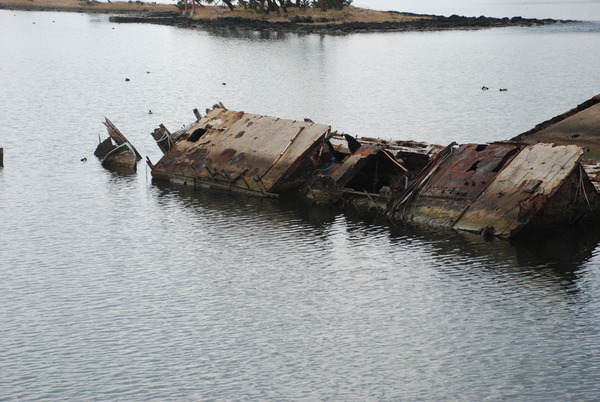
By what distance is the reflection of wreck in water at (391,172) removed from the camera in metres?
22.5

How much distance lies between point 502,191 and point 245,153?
915 cm

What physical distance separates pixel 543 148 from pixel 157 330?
12.0 metres

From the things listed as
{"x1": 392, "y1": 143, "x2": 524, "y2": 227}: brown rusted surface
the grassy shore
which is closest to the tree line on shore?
the grassy shore

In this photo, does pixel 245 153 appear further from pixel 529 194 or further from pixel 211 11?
pixel 211 11

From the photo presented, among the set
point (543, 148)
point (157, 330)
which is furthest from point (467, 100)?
point (157, 330)

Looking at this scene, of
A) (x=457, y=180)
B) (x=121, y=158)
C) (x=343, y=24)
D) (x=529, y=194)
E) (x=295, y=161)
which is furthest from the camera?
(x=343, y=24)

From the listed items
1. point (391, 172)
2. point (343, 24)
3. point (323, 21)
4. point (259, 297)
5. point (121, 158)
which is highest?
point (323, 21)

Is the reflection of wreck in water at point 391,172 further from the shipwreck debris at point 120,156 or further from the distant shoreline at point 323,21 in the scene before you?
the distant shoreline at point 323,21

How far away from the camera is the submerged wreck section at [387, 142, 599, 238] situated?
2222 cm

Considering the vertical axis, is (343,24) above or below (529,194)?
above

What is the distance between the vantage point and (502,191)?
22.8 meters

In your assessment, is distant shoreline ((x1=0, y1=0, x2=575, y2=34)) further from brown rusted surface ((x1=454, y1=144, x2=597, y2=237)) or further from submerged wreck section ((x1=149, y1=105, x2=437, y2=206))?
brown rusted surface ((x1=454, y1=144, x2=597, y2=237))

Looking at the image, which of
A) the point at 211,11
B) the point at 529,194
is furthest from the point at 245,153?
the point at 211,11

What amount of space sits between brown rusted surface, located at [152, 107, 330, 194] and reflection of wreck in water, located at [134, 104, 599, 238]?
0.12ft
